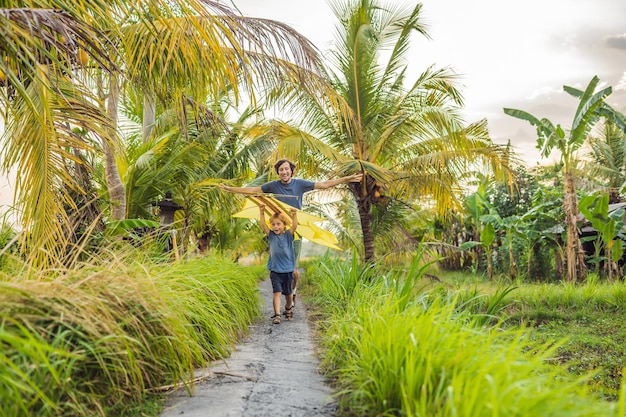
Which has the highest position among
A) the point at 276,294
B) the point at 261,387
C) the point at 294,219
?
the point at 294,219

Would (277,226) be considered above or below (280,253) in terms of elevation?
above

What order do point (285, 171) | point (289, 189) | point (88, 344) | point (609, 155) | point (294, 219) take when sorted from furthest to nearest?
point (609, 155), point (289, 189), point (285, 171), point (294, 219), point (88, 344)

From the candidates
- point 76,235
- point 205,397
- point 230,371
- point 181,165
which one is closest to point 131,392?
point 205,397

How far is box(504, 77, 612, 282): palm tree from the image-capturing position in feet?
37.8

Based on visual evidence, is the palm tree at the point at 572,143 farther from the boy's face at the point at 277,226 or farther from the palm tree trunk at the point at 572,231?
the boy's face at the point at 277,226

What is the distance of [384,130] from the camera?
10164 mm

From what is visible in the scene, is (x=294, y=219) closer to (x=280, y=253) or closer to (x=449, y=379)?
(x=280, y=253)

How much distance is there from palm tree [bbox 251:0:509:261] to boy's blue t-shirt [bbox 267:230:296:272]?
3665mm

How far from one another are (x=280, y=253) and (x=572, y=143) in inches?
386

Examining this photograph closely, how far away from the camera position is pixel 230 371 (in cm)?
334

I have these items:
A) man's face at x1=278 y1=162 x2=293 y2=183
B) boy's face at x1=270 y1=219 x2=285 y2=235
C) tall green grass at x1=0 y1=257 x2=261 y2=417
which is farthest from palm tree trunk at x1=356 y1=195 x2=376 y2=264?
tall green grass at x1=0 y1=257 x2=261 y2=417

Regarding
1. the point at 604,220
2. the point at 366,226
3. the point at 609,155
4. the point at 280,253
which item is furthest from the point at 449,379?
the point at 609,155

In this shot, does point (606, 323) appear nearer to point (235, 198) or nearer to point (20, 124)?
point (235, 198)

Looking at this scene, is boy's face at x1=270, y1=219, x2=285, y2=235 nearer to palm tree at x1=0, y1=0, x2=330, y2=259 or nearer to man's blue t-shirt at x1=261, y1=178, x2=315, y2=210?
man's blue t-shirt at x1=261, y1=178, x2=315, y2=210
